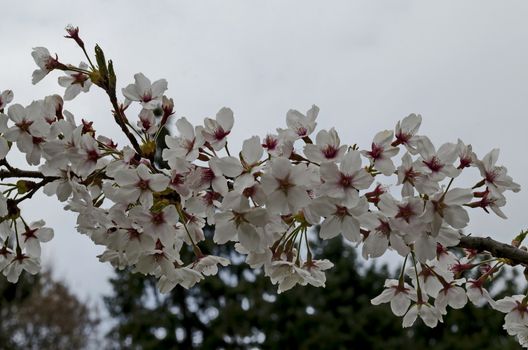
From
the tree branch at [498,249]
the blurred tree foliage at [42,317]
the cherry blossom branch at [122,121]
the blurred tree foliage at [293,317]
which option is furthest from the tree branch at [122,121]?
the blurred tree foliage at [42,317]

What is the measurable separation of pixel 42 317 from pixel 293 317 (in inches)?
393

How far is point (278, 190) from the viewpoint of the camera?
5.21 ft

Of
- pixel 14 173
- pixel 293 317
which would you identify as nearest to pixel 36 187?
pixel 14 173

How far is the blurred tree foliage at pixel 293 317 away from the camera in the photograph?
49.8 ft

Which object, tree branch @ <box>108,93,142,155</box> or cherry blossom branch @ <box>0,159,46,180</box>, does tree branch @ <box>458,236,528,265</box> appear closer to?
tree branch @ <box>108,93,142,155</box>

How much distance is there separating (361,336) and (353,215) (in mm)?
14492

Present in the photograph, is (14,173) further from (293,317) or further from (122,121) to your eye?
(293,317)

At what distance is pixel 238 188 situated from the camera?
1.60m

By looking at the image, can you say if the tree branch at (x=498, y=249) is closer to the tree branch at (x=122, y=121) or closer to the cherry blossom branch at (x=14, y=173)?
the tree branch at (x=122, y=121)

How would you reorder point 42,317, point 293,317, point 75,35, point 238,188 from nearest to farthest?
point 238,188 → point 75,35 → point 293,317 → point 42,317

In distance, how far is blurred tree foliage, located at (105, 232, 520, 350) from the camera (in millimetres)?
15180

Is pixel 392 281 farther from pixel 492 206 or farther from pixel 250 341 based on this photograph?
pixel 250 341

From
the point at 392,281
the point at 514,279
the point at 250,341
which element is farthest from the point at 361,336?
the point at 392,281

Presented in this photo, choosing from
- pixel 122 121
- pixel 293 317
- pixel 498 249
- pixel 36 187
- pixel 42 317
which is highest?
pixel 122 121
